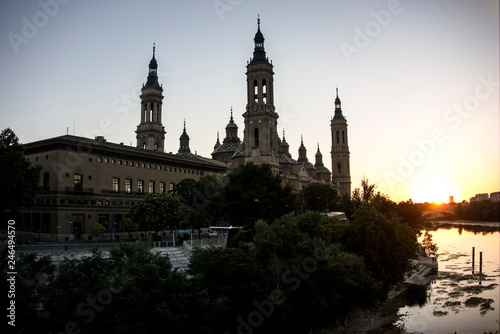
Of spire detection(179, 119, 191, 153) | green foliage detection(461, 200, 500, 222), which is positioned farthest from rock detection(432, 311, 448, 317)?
green foliage detection(461, 200, 500, 222)

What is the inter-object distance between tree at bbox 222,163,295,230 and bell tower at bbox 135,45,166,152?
45903mm

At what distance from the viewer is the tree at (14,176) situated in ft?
96.2

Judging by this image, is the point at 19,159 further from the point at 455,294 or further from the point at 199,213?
the point at 455,294

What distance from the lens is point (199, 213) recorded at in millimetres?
47562

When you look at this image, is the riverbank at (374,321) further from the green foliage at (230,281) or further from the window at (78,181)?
the window at (78,181)

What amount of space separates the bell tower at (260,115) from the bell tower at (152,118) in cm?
2447

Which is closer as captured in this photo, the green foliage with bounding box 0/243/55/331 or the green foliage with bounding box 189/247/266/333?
the green foliage with bounding box 0/243/55/331

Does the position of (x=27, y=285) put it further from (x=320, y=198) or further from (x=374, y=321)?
(x=320, y=198)

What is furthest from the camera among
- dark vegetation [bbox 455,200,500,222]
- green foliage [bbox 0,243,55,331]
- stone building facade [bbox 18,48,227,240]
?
dark vegetation [bbox 455,200,500,222]

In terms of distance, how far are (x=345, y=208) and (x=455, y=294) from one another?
94.4 ft

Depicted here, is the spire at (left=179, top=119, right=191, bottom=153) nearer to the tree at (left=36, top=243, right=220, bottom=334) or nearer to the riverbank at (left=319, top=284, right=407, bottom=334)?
the riverbank at (left=319, top=284, right=407, bottom=334)

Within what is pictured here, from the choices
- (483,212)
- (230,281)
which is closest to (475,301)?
(230,281)

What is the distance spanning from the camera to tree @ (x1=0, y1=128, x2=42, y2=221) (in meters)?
29.3

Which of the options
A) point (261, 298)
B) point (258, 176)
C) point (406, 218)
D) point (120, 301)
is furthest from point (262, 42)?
point (120, 301)
